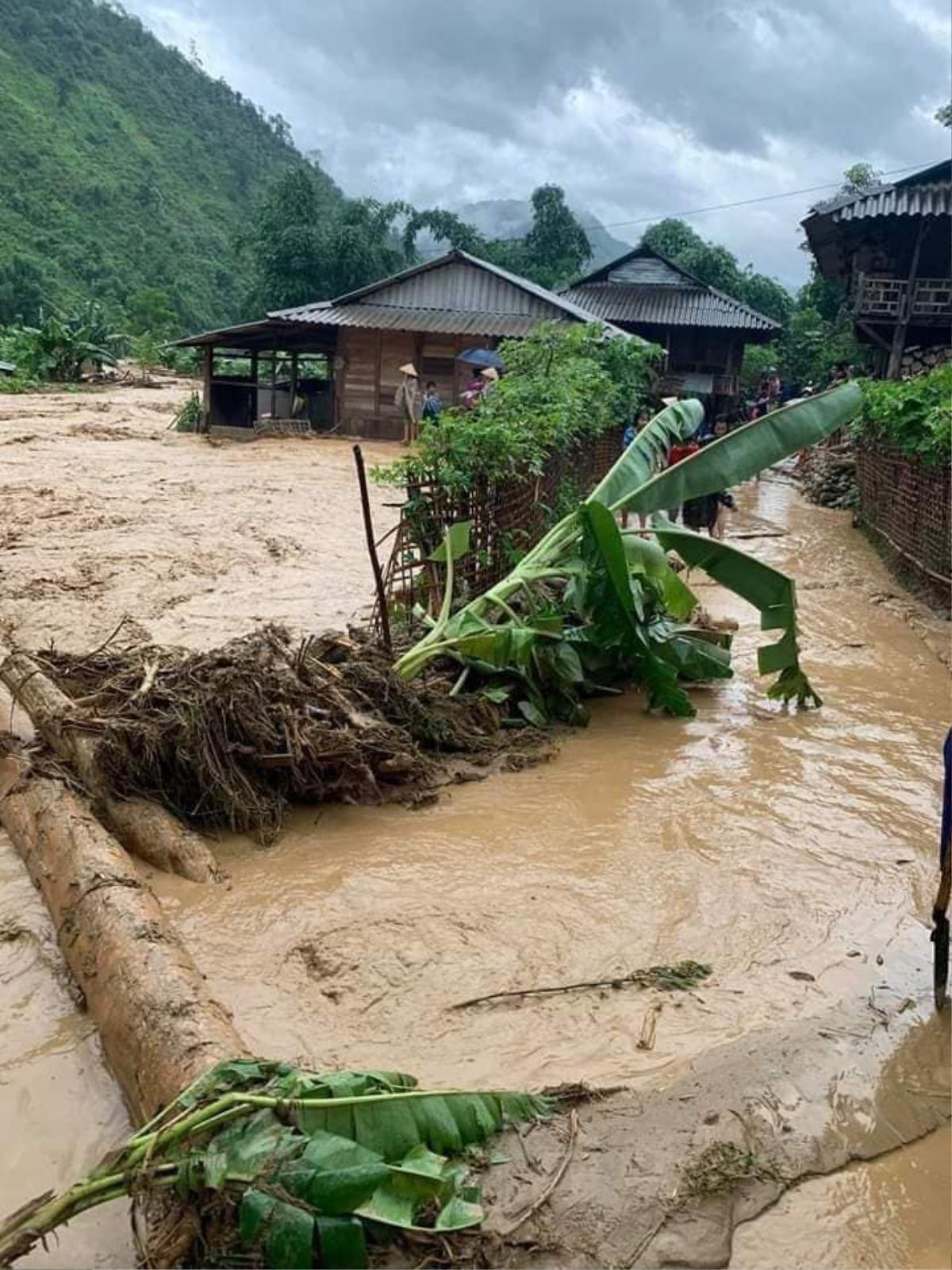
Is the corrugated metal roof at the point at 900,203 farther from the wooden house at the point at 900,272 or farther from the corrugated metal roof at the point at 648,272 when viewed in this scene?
the corrugated metal roof at the point at 648,272

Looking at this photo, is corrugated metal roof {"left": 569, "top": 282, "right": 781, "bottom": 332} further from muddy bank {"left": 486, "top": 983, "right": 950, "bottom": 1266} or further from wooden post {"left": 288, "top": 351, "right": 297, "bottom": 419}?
muddy bank {"left": 486, "top": 983, "right": 950, "bottom": 1266}

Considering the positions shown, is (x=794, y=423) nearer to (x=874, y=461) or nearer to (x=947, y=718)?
(x=947, y=718)

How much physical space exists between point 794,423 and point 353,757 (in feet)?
12.0

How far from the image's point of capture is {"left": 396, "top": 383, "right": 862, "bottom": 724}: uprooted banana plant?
20.7 ft

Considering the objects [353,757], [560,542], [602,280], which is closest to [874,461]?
[560,542]

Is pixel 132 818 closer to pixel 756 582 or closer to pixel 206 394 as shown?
pixel 756 582

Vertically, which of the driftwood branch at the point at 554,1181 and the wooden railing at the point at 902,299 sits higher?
the wooden railing at the point at 902,299

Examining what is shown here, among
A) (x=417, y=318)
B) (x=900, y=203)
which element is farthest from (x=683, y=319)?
(x=900, y=203)

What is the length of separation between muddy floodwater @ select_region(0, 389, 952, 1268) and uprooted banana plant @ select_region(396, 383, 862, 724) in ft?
1.39

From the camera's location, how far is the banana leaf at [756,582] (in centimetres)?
640

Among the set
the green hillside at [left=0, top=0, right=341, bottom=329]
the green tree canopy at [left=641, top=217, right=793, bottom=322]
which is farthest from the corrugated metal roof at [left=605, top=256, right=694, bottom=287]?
the green hillside at [left=0, top=0, right=341, bottom=329]

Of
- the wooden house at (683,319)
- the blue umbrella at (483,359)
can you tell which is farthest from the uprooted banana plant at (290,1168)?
the wooden house at (683,319)

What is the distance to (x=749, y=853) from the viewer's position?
4.99 meters

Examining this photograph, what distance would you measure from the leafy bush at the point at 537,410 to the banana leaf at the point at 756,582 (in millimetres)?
1474
